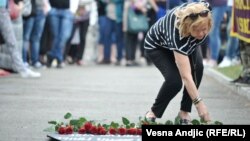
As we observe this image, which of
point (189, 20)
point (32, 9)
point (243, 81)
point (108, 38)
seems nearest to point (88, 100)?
point (243, 81)

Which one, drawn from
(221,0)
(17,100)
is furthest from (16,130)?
(221,0)

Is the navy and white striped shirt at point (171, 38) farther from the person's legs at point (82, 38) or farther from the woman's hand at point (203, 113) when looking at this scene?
the person's legs at point (82, 38)

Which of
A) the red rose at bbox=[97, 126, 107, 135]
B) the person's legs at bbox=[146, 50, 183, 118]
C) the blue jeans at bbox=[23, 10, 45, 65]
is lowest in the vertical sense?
the red rose at bbox=[97, 126, 107, 135]

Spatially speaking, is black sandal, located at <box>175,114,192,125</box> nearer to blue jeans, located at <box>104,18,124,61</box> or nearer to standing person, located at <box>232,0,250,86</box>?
standing person, located at <box>232,0,250,86</box>

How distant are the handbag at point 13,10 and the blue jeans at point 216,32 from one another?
4067mm

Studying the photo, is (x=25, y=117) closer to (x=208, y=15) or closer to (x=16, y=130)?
(x=16, y=130)

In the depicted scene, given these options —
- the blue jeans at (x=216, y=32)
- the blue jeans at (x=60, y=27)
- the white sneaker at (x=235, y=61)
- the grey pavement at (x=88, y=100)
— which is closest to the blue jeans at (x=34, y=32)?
the blue jeans at (x=60, y=27)

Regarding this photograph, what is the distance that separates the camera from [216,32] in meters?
17.0

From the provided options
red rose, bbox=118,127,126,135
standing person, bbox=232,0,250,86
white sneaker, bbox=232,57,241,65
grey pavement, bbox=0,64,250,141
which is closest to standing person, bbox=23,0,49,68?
grey pavement, bbox=0,64,250,141

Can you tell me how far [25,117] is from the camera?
919 centimetres

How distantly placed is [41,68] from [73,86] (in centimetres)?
454

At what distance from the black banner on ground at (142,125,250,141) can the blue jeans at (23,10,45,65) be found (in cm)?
1094

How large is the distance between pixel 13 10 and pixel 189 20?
7.52 metres

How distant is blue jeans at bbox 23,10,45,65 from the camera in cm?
1697
